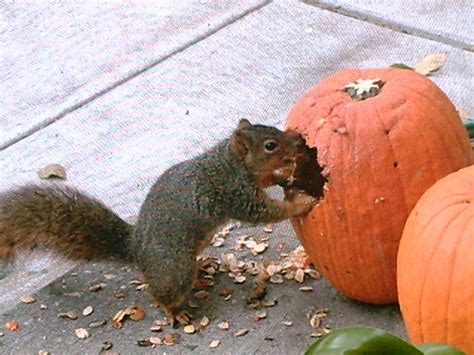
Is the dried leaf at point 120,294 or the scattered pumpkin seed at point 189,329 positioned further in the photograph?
the dried leaf at point 120,294

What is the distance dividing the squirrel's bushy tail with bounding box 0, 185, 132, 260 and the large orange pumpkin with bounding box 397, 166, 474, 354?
3.63 ft

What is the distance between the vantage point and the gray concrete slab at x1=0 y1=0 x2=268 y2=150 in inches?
214

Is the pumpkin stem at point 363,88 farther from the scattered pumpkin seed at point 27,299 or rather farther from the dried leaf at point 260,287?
the scattered pumpkin seed at point 27,299

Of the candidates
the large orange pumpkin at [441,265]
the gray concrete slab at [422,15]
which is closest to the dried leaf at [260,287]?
the large orange pumpkin at [441,265]

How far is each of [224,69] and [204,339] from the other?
2.11 meters

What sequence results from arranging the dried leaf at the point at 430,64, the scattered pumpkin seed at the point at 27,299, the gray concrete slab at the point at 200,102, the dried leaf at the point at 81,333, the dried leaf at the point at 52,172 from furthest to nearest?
the dried leaf at the point at 430,64
the dried leaf at the point at 52,172
the gray concrete slab at the point at 200,102
the scattered pumpkin seed at the point at 27,299
the dried leaf at the point at 81,333

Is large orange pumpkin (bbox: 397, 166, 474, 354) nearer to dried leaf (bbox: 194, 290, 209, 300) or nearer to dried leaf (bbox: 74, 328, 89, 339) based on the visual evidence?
dried leaf (bbox: 194, 290, 209, 300)

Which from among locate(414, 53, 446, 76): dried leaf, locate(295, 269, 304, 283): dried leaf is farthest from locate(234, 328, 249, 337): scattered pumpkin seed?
locate(414, 53, 446, 76): dried leaf

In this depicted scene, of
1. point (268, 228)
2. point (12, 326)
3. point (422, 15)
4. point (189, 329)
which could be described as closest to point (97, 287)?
point (12, 326)

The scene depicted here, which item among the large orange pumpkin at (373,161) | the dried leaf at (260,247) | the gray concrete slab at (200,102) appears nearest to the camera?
the large orange pumpkin at (373,161)

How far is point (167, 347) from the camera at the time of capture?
3791 mm

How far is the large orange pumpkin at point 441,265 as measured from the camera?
10.2ft

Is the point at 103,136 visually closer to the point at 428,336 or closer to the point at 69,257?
the point at 69,257

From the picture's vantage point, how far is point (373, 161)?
3.55 meters
